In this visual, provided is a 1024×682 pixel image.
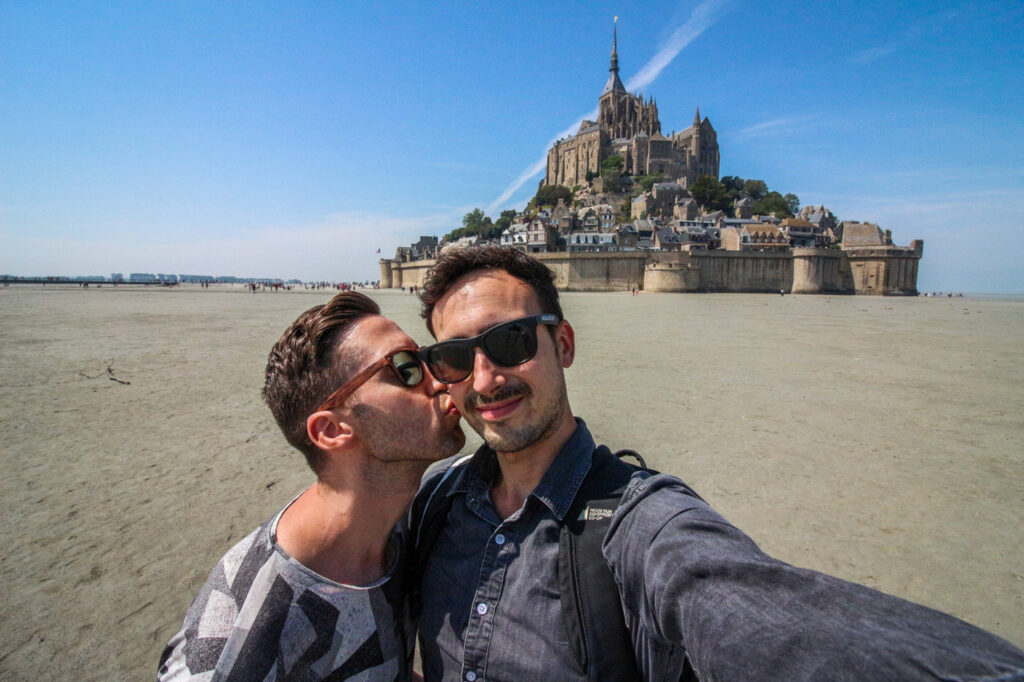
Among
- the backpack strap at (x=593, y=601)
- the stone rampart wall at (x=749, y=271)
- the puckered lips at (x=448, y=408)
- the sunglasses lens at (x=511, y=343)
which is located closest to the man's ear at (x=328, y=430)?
the puckered lips at (x=448, y=408)

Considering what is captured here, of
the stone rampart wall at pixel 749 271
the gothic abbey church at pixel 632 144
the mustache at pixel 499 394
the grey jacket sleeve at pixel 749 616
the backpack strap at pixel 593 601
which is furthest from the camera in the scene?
the gothic abbey church at pixel 632 144

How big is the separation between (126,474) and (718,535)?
6.14 meters

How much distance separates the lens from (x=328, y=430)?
5.22ft

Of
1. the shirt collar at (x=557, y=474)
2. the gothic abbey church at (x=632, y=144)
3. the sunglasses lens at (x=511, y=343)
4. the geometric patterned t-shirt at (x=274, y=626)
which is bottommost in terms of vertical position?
the geometric patterned t-shirt at (x=274, y=626)

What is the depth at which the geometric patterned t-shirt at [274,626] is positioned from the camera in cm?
125

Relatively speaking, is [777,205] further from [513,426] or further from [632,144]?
[513,426]

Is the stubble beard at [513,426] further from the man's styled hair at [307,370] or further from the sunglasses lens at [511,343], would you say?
the man's styled hair at [307,370]

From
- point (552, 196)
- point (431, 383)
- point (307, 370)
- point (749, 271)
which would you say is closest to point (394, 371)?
point (431, 383)

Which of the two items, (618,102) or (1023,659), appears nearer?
(1023,659)

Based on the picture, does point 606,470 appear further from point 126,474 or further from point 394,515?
point 126,474

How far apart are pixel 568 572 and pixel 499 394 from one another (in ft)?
2.11

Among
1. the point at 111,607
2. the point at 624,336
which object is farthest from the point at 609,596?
the point at 624,336

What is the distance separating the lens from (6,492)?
14.8ft

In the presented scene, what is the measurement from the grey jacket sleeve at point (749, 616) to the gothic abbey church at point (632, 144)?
8389 cm
